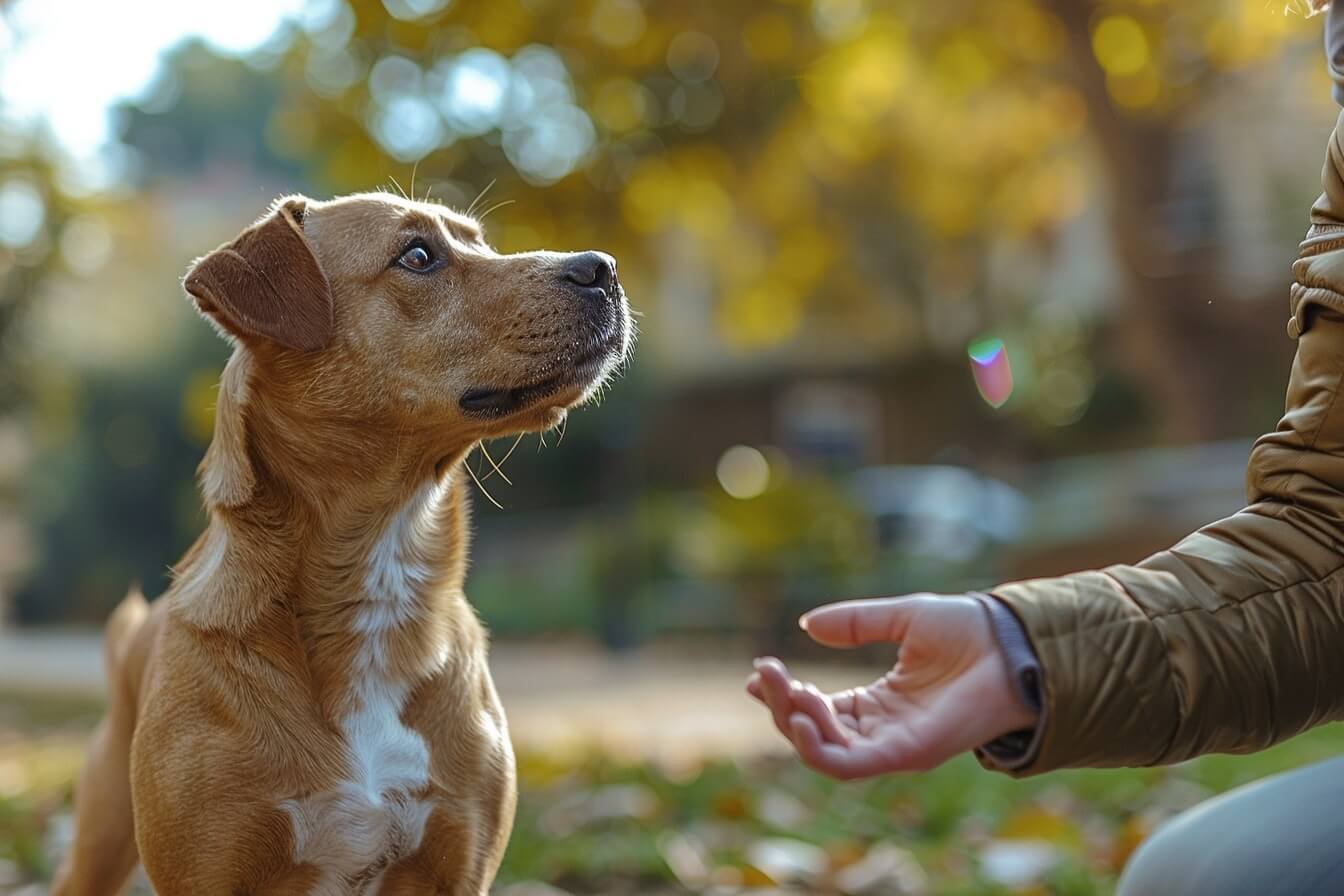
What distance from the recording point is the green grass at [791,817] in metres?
4.28

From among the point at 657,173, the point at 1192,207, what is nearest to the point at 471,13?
the point at 657,173

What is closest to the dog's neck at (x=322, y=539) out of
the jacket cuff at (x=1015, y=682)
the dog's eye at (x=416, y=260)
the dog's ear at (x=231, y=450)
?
the dog's ear at (x=231, y=450)

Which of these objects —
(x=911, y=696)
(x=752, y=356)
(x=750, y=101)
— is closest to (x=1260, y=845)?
(x=911, y=696)

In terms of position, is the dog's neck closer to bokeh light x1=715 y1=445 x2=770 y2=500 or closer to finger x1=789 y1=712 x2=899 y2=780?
finger x1=789 y1=712 x2=899 y2=780

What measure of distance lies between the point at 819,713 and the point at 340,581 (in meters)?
1.30

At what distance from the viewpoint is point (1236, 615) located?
1.93m

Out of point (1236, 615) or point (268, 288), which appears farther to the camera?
point (268, 288)

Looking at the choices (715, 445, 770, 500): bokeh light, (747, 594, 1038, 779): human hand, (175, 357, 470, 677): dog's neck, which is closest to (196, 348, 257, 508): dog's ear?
(175, 357, 470, 677): dog's neck

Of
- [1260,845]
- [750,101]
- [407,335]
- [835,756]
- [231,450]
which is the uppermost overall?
[750,101]

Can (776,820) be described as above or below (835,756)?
below

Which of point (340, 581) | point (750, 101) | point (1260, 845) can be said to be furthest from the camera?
point (750, 101)

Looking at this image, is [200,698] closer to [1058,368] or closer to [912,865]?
[912,865]

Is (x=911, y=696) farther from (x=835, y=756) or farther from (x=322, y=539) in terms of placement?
(x=322, y=539)

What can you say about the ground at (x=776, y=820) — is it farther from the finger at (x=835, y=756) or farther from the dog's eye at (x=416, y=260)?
the finger at (x=835, y=756)
